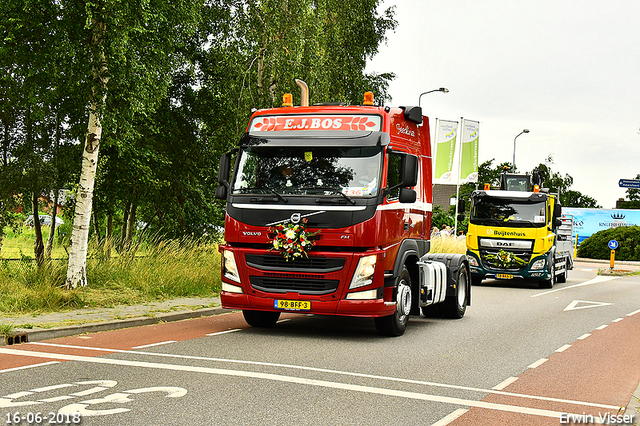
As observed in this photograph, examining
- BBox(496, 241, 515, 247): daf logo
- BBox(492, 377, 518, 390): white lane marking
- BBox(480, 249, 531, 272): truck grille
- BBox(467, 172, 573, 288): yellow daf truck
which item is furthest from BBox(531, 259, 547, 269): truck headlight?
BBox(492, 377, 518, 390): white lane marking

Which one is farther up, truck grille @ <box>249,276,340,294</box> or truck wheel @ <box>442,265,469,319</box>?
truck grille @ <box>249,276,340,294</box>

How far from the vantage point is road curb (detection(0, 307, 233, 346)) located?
9.42m

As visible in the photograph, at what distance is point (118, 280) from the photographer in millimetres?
14352

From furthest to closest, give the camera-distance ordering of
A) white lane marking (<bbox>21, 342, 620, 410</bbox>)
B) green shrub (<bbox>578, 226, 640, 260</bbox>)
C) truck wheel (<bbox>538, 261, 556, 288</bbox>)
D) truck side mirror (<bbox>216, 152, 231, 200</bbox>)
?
1. green shrub (<bbox>578, 226, 640, 260</bbox>)
2. truck wheel (<bbox>538, 261, 556, 288</bbox>)
3. truck side mirror (<bbox>216, 152, 231, 200</bbox>)
4. white lane marking (<bbox>21, 342, 620, 410</bbox>)

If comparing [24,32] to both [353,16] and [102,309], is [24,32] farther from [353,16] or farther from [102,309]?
[353,16]

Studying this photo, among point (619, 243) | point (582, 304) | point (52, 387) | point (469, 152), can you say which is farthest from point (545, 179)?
point (52, 387)

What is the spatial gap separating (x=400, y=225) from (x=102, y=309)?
17.9 ft

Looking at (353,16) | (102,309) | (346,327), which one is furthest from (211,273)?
(353,16)

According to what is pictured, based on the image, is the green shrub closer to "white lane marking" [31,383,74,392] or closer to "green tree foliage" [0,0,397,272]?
"green tree foliage" [0,0,397,272]

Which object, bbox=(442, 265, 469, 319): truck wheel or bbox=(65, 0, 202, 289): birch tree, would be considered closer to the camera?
bbox=(65, 0, 202, 289): birch tree

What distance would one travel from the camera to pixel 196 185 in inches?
931

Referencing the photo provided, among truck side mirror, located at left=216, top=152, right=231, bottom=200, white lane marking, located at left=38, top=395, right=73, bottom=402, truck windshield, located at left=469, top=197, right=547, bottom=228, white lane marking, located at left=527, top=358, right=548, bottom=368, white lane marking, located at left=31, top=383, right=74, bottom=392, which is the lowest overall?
white lane marking, located at left=527, top=358, right=548, bottom=368

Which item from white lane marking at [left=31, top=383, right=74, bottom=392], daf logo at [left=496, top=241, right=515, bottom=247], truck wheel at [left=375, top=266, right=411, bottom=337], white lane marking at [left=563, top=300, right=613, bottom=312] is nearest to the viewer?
white lane marking at [left=31, top=383, right=74, bottom=392]

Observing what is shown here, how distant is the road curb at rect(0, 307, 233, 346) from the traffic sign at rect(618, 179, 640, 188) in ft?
67.0
